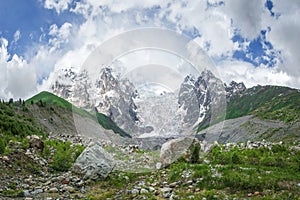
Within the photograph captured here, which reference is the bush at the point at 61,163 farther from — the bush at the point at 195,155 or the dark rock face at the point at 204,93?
the dark rock face at the point at 204,93

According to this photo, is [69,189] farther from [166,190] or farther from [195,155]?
[195,155]

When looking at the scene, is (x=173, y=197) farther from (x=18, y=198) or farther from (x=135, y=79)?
(x=135, y=79)

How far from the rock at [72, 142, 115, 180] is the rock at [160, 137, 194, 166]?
4.03 meters

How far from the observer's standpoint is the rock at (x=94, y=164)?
2050 cm

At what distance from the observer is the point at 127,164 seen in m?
25.3

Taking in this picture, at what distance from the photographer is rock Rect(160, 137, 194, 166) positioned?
23000 mm

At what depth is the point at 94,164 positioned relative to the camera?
825 inches

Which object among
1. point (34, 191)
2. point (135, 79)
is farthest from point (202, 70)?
point (34, 191)

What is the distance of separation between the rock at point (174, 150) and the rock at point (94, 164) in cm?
403

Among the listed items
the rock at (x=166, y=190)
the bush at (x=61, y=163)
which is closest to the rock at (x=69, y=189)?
the rock at (x=166, y=190)

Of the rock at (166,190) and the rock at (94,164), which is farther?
the rock at (94,164)

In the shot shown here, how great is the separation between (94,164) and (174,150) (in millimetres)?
6132

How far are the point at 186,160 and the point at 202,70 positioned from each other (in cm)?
679

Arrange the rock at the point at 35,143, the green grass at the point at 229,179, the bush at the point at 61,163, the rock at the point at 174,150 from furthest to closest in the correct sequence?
the rock at the point at 35,143
the bush at the point at 61,163
the rock at the point at 174,150
the green grass at the point at 229,179
